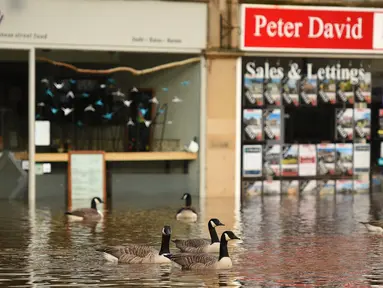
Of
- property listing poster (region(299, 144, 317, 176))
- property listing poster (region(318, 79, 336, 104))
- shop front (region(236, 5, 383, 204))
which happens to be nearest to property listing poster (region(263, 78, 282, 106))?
shop front (region(236, 5, 383, 204))

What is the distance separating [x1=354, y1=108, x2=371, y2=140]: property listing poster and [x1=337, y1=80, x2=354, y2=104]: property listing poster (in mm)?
378

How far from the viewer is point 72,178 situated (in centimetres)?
2839

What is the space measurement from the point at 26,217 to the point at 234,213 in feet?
14.7

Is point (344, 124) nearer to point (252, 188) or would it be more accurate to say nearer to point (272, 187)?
point (272, 187)

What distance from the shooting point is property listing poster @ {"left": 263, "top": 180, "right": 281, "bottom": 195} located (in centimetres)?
3052

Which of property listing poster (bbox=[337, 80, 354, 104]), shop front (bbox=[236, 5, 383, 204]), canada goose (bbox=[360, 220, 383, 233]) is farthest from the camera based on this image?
property listing poster (bbox=[337, 80, 354, 104])

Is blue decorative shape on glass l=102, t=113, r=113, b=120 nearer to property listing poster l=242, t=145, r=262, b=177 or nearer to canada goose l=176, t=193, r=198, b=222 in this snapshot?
property listing poster l=242, t=145, r=262, b=177

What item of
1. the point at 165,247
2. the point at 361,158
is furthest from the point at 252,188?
the point at 165,247

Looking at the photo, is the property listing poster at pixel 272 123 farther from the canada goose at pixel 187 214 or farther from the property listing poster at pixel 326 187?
the canada goose at pixel 187 214

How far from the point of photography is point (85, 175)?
2852 cm

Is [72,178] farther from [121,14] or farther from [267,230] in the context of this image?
[267,230]

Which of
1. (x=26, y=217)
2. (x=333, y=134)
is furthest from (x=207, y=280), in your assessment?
Answer: (x=333, y=134)

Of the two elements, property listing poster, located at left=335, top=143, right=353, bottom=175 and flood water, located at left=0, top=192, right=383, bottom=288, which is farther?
property listing poster, located at left=335, top=143, right=353, bottom=175

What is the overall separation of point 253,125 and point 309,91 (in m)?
1.80
